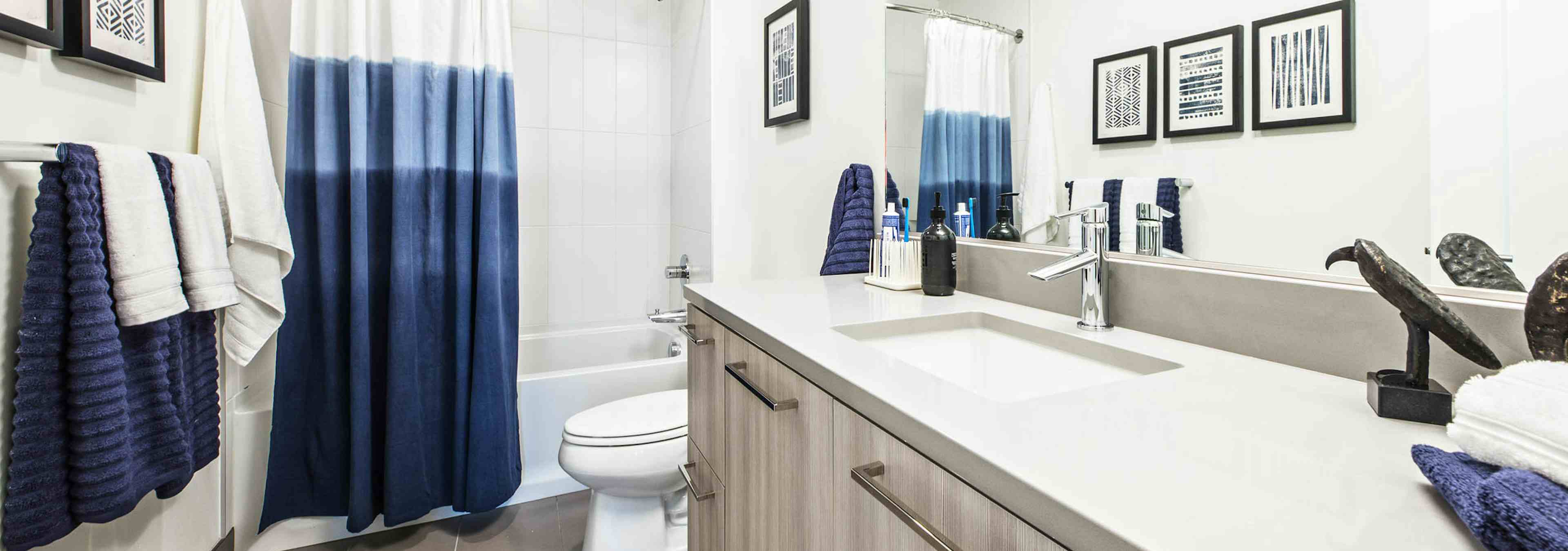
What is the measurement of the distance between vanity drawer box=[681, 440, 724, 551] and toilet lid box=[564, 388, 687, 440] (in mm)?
366

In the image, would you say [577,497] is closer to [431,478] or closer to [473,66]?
[431,478]

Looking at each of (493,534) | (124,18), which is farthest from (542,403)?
(124,18)

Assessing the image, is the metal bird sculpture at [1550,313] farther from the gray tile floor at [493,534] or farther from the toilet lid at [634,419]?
the gray tile floor at [493,534]

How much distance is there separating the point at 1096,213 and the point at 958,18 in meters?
0.58

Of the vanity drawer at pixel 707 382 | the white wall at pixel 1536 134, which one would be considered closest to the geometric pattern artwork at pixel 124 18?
the vanity drawer at pixel 707 382

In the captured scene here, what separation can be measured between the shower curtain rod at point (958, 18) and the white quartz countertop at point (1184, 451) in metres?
0.61

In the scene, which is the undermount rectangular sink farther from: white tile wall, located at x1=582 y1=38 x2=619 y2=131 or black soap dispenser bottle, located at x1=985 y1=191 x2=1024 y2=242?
white tile wall, located at x1=582 y1=38 x2=619 y2=131

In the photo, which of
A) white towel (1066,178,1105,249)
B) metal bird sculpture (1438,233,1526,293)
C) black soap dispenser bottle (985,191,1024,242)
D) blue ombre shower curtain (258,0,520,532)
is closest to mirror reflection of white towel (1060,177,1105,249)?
white towel (1066,178,1105,249)

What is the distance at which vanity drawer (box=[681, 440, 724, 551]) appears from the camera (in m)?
1.12

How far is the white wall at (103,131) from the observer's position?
3.17 feet

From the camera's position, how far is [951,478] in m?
0.51

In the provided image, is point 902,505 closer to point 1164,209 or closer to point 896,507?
point 896,507

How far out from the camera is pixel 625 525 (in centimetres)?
174

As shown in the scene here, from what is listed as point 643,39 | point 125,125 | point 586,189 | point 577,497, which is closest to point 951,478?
point 125,125
